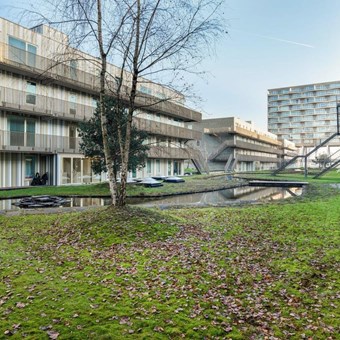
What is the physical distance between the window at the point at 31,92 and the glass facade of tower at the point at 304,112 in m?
106

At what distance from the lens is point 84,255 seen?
22.7 ft

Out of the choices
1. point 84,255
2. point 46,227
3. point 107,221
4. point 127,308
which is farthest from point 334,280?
point 46,227

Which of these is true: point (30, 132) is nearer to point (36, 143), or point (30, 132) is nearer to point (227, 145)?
point (36, 143)

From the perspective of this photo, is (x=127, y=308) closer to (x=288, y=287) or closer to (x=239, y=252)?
(x=288, y=287)

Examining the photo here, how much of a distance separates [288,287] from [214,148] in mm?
58855

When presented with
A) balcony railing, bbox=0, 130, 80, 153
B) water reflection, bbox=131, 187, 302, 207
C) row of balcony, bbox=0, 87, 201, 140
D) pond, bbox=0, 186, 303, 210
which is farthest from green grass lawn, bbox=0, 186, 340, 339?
balcony railing, bbox=0, 130, 80, 153

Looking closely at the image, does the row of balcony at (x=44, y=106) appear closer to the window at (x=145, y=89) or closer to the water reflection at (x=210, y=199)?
the water reflection at (x=210, y=199)

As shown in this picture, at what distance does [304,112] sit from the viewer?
117 metres

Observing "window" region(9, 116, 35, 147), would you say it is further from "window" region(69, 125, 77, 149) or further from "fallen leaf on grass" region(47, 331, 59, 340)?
"fallen leaf on grass" region(47, 331, 59, 340)

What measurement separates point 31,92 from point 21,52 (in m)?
3.07

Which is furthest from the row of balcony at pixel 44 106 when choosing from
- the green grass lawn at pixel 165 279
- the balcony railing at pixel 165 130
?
the green grass lawn at pixel 165 279

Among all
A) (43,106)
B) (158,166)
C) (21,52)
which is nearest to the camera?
(21,52)

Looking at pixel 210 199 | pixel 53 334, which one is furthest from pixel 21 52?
pixel 53 334

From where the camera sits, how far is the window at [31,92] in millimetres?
24625
